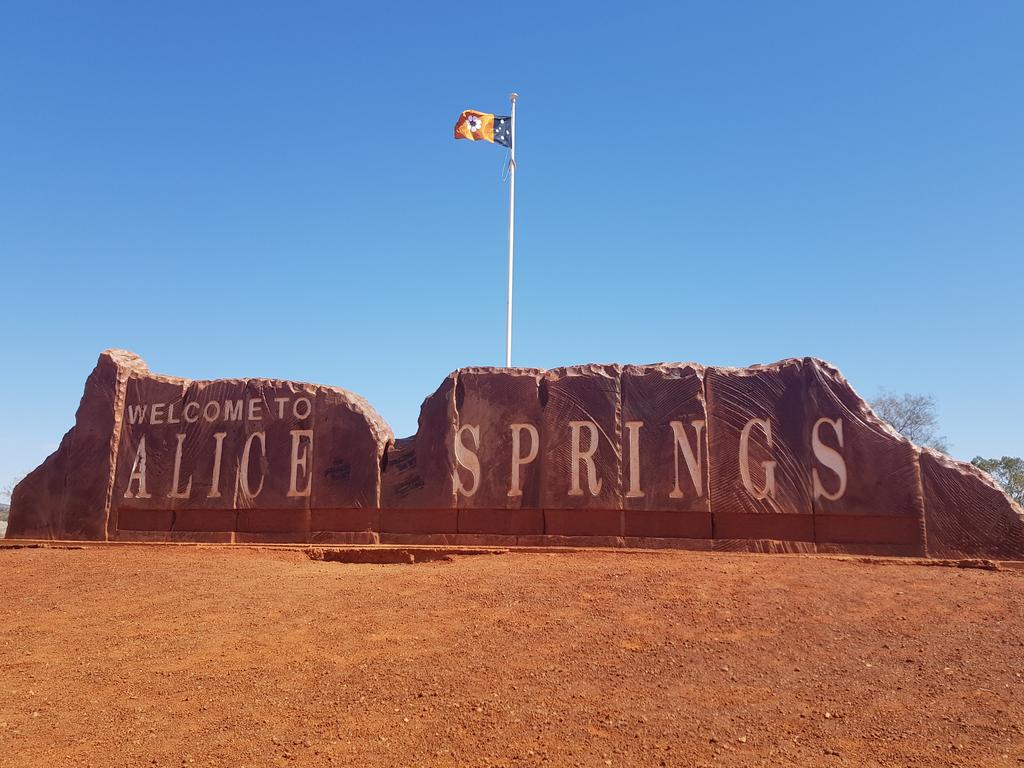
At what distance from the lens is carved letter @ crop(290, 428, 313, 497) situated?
8.75 meters

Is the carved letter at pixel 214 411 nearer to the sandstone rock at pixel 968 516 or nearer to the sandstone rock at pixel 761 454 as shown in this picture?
the sandstone rock at pixel 761 454

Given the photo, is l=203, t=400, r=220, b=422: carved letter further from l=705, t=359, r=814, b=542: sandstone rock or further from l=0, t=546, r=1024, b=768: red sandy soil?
l=705, t=359, r=814, b=542: sandstone rock

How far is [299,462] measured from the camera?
29.1ft

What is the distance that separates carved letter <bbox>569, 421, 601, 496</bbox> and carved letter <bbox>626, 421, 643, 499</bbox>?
Result: 0.32 m

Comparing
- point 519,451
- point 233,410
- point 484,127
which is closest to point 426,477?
point 519,451

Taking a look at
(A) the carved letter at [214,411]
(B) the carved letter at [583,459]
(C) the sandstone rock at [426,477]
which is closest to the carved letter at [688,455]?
(B) the carved letter at [583,459]

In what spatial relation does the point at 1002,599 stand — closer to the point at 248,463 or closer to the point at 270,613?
the point at 270,613

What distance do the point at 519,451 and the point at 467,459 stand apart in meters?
0.56

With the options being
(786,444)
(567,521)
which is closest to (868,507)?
(786,444)

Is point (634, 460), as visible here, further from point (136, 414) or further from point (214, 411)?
point (136, 414)

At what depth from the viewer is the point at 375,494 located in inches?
333

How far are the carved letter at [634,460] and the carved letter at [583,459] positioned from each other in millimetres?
322

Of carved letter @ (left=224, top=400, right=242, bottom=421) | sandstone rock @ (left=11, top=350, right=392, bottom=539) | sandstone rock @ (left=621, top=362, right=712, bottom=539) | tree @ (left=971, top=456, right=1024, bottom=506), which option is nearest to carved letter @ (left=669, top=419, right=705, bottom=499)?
sandstone rock @ (left=621, top=362, right=712, bottom=539)

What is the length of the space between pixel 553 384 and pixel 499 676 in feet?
14.2
